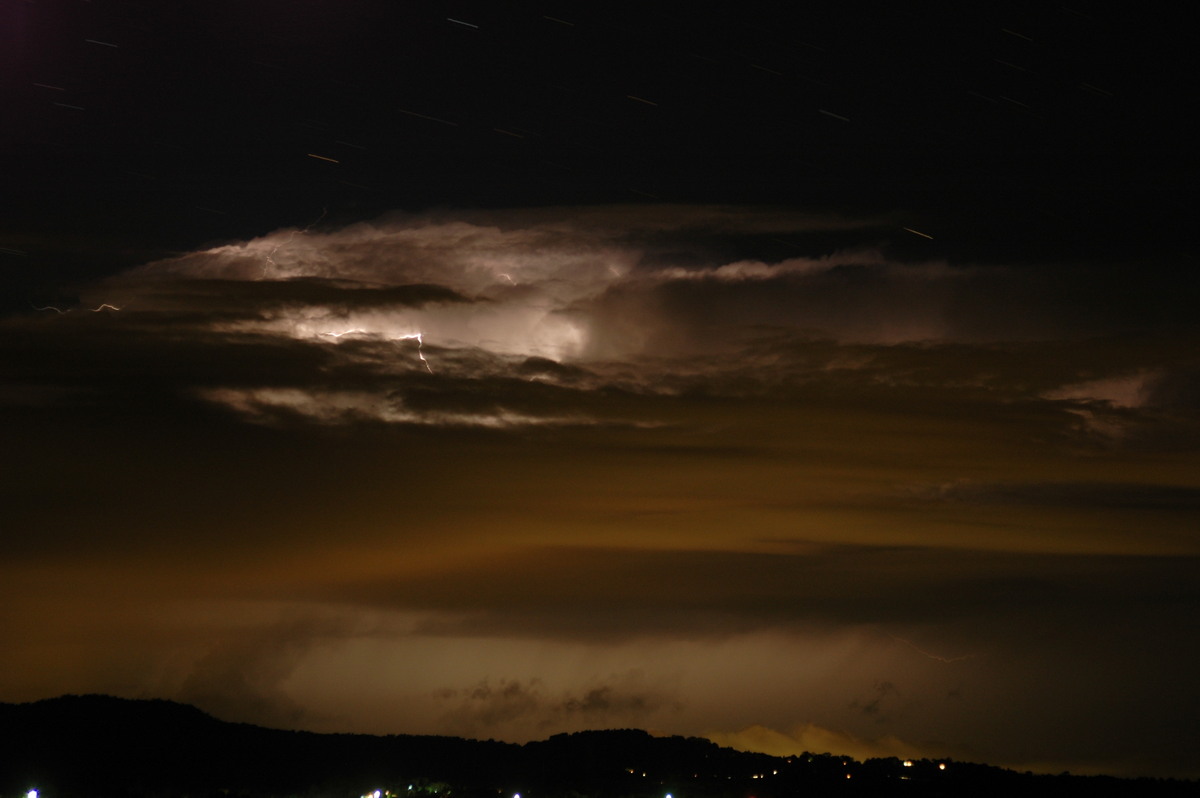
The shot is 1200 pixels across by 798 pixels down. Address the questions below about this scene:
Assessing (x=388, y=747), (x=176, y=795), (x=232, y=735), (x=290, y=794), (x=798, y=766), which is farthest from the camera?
(x=798, y=766)

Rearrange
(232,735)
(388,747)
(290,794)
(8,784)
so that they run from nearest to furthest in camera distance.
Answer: (8,784) → (290,794) → (232,735) → (388,747)

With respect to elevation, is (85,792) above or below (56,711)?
below

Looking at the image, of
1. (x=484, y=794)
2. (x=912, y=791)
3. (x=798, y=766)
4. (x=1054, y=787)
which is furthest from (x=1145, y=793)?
(x=484, y=794)

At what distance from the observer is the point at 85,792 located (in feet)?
213

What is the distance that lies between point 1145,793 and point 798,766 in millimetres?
27331

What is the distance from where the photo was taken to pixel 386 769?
88.6 m

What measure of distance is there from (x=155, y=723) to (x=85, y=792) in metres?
15.7

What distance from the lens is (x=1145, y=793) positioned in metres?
89.4

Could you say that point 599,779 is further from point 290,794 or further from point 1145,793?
point 1145,793

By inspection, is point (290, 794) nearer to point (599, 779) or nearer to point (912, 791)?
point (599, 779)

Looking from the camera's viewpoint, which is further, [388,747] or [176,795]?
[388,747]

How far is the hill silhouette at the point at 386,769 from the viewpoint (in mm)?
70875

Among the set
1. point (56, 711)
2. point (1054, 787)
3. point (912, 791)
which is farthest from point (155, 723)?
point (1054, 787)

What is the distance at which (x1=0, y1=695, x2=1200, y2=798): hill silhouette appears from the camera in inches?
2790
